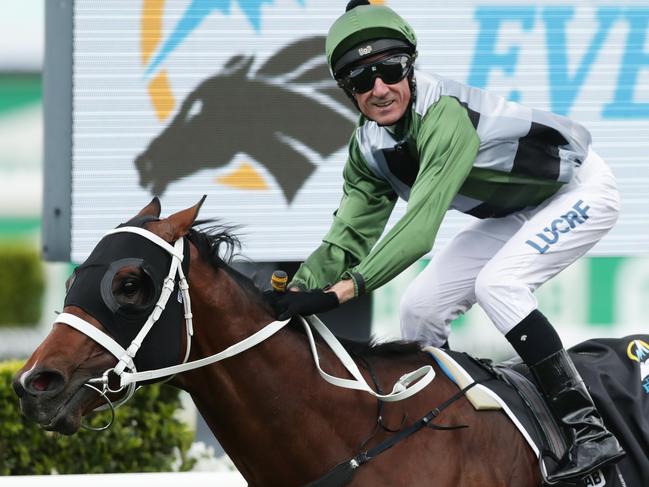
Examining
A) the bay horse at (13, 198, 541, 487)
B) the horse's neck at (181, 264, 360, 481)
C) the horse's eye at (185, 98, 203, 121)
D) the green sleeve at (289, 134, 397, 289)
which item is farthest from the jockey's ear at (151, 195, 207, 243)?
the horse's eye at (185, 98, 203, 121)

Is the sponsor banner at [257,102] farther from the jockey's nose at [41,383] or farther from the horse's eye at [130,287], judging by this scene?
the jockey's nose at [41,383]

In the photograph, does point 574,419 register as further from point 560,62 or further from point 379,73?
point 560,62

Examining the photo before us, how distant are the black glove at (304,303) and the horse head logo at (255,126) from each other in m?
2.68

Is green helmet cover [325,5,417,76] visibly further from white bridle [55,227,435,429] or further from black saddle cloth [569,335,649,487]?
black saddle cloth [569,335,649,487]

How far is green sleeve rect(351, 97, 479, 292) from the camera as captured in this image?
2.98m

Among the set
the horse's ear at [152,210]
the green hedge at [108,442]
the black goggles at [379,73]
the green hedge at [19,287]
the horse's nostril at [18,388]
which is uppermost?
the black goggles at [379,73]

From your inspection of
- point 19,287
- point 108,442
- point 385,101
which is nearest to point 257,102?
point 108,442

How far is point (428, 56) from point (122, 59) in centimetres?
148

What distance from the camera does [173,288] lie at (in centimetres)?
278

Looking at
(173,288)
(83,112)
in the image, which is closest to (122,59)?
(83,112)

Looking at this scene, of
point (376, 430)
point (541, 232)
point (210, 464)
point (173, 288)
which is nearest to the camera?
point (173, 288)

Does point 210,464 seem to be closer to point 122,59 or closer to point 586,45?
point 122,59

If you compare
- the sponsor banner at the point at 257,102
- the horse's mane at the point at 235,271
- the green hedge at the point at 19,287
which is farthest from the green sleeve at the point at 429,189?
the green hedge at the point at 19,287

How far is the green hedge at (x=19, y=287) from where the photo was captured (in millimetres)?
12547
